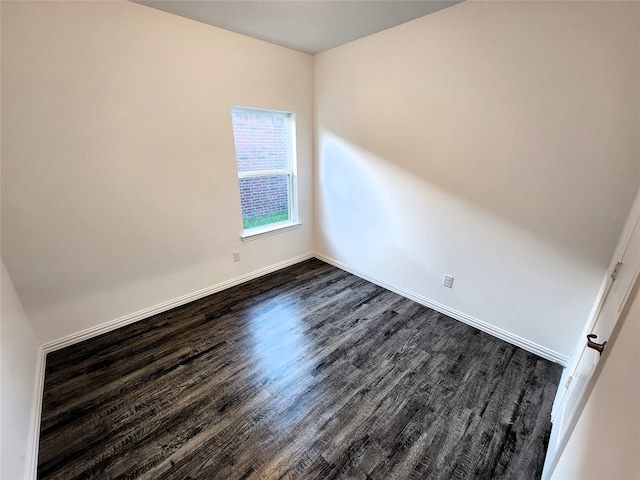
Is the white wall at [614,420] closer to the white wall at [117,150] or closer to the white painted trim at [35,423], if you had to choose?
the white painted trim at [35,423]

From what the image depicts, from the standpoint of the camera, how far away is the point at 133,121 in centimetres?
205

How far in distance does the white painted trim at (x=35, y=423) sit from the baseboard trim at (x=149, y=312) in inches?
5.5

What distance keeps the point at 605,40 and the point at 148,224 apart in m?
3.34

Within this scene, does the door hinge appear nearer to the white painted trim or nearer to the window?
the window

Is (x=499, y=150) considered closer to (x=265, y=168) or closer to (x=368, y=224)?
(x=368, y=224)

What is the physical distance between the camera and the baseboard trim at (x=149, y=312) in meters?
2.12

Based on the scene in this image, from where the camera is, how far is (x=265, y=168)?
120 inches

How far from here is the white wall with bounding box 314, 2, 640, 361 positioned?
1.56 m

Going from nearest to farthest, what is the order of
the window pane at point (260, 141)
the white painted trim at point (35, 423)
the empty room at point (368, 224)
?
the white painted trim at point (35, 423) → the empty room at point (368, 224) → the window pane at point (260, 141)

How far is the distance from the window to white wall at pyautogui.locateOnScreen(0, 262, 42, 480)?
1778 millimetres

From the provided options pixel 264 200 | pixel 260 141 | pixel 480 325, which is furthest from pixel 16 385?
pixel 480 325

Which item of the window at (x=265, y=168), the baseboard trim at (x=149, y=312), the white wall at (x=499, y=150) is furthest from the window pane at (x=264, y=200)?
the white wall at (x=499, y=150)

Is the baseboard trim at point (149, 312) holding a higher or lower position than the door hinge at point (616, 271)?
lower

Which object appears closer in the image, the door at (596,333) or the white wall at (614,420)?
the white wall at (614,420)
